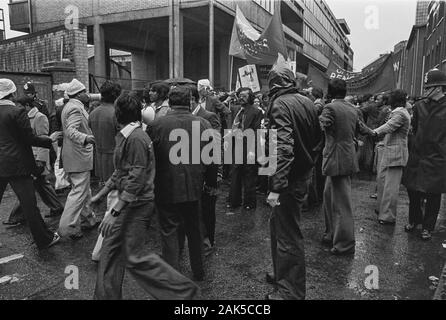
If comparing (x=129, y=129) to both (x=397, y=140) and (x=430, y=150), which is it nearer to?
(x=430, y=150)

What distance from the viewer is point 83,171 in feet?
16.3

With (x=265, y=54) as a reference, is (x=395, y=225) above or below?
below

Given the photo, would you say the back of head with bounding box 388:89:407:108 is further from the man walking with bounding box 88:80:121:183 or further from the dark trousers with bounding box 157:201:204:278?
the man walking with bounding box 88:80:121:183

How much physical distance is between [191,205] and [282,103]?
132 centimetres

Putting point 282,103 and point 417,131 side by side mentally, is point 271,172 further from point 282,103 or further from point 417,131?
point 417,131

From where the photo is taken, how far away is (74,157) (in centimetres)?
493

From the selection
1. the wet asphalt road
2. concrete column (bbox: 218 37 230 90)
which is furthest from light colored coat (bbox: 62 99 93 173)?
concrete column (bbox: 218 37 230 90)

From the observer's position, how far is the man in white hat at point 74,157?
15.9 feet

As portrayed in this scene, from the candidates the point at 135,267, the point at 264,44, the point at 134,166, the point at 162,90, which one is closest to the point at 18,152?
the point at 162,90

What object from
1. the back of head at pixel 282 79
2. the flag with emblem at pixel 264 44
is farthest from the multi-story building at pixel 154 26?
the back of head at pixel 282 79

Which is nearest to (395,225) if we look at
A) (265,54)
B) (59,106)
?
(265,54)

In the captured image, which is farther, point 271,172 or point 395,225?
point 395,225

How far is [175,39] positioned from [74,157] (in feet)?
41.2
